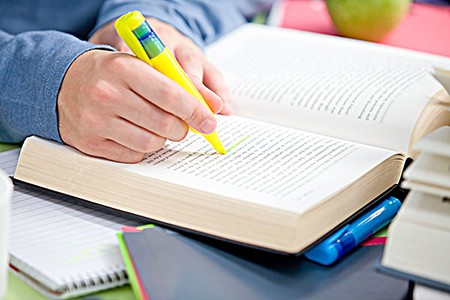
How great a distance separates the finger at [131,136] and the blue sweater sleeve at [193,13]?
1.00 feet

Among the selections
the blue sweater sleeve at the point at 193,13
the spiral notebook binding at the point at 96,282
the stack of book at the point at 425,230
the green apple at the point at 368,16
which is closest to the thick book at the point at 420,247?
the stack of book at the point at 425,230

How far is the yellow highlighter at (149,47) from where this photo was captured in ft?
2.06

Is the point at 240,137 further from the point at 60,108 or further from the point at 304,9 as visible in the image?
the point at 304,9

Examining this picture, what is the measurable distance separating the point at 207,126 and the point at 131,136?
7 centimetres

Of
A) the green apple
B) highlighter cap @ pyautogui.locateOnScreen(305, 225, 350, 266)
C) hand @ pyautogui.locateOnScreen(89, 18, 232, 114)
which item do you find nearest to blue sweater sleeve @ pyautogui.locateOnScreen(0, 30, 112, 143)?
hand @ pyautogui.locateOnScreen(89, 18, 232, 114)

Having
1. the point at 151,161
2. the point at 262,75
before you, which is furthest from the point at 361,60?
the point at 151,161

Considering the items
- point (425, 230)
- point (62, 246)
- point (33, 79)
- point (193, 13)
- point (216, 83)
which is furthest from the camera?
point (193, 13)

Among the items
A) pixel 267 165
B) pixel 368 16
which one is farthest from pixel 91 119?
pixel 368 16

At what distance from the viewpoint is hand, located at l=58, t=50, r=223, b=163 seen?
63cm

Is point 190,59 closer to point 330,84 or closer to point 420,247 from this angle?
point 330,84

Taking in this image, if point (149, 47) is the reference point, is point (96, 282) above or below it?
below

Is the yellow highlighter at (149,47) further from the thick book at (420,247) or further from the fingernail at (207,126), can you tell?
the thick book at (420,247)

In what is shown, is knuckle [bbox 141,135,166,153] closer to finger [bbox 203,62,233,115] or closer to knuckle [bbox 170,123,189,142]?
knuckle [bbox 170,123,189,142]

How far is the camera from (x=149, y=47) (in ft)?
2.10
